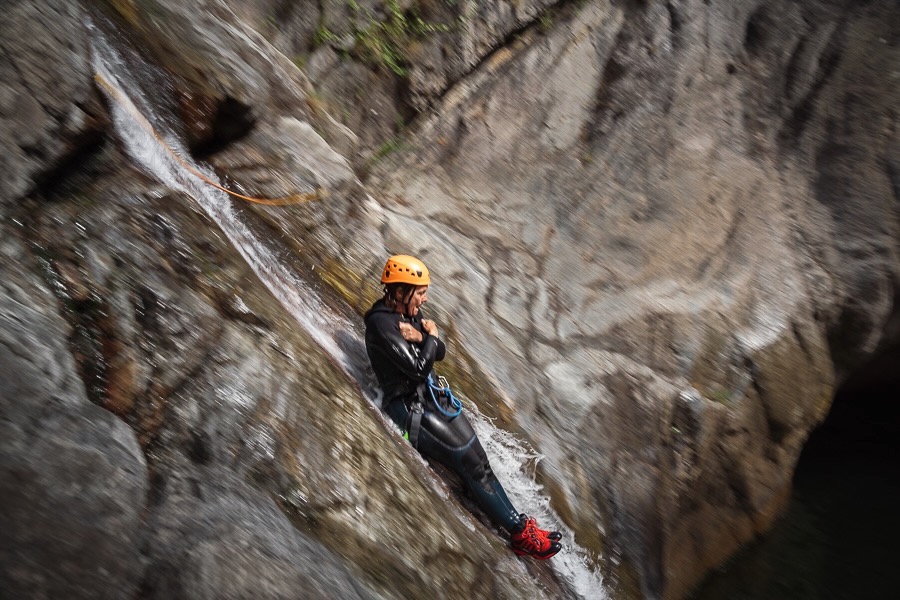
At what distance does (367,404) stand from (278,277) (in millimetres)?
1117

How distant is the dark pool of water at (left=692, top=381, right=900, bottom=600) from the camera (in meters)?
6.72

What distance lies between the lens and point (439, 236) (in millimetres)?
6465

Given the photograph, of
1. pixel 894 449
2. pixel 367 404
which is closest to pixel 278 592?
pixel 367 404

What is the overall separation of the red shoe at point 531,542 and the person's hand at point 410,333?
57.2 inches

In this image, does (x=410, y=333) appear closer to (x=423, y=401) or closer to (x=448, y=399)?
(x=423, y=401)

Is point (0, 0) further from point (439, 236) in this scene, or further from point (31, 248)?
point (439, 236)

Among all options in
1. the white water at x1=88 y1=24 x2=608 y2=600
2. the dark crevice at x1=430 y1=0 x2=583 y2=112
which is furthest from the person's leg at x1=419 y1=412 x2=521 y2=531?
the dark crevice at x1=430 y1=0 x2=583 y2=112

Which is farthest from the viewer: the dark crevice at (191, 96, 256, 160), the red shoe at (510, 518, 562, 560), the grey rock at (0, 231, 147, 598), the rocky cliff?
the dark crevice at (191, 96, 256, 160)

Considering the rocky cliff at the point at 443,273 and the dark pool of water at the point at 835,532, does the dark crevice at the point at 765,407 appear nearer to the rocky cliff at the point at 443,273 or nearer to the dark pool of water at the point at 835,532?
the rocky cliff at the point at 443,273

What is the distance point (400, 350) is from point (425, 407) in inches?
19.9

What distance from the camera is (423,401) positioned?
4469 mm

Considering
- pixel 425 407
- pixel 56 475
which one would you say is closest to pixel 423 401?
pixel 425 407

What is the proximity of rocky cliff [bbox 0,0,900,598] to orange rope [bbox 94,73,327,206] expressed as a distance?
10 centimetres

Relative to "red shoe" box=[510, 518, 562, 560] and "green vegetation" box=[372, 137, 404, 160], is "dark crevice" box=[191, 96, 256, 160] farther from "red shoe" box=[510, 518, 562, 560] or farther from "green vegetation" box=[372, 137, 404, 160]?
"red shoe" box=[510, 518, 562, 560]
